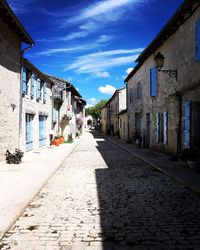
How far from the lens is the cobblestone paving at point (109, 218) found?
11.9ft

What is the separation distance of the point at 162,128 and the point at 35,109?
7.40 meters

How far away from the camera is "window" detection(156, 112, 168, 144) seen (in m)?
13.6

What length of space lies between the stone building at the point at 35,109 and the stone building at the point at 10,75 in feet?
3.17

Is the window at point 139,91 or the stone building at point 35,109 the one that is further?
the window at point 139,91

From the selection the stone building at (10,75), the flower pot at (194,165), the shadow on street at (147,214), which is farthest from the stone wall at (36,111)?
the flower pot at (194,165)

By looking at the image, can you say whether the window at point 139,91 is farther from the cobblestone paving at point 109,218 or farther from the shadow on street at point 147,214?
the cobblestone paving at point 109,218

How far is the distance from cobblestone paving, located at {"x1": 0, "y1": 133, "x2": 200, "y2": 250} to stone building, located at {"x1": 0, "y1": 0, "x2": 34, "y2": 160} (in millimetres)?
4603

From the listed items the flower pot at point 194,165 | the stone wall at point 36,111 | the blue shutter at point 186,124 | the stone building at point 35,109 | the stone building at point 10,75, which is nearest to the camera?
the flower pot at point 194,165

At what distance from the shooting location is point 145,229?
4.09m

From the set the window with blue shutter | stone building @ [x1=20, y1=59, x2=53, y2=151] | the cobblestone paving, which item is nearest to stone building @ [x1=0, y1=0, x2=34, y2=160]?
stone building @ [x1=20, y1=59, x2=53, y2=151]

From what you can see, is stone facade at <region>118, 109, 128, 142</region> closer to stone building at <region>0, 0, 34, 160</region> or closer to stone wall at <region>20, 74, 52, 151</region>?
stone wall at <region>20, 74, 52, 151</region>

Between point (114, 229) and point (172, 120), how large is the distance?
9.30m

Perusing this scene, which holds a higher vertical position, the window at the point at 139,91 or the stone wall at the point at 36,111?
the window at the point at 139,91

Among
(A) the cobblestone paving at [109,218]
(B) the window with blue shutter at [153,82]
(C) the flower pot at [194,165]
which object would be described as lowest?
(A) the cobblestone paving at [109,218]
